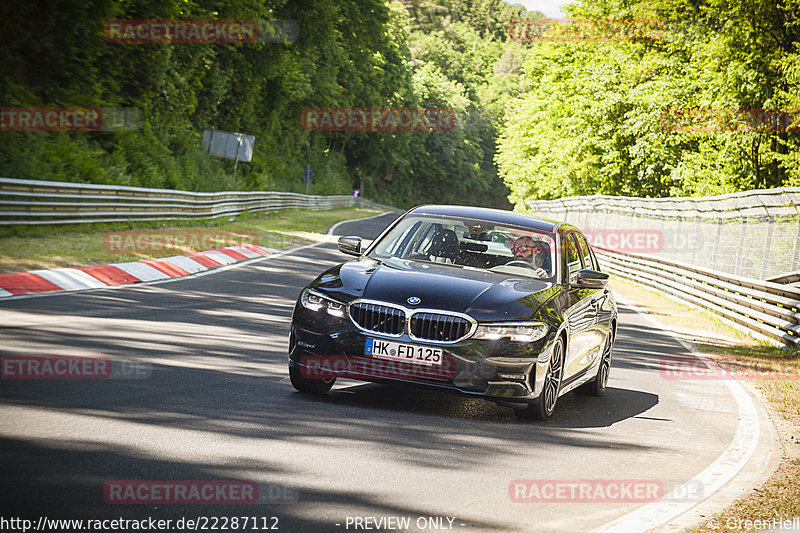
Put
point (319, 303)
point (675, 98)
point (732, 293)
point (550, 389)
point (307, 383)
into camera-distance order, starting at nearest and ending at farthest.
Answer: point (319, 303)
point (307, 383)
point (550, 389)
point (732, 293)
point (675, 98)

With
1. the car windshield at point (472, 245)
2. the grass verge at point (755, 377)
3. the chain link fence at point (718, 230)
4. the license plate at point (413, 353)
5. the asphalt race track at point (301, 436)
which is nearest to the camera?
the asphalt race track at point (301, 436)

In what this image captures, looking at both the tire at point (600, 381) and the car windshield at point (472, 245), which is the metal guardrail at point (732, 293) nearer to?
the tire at point (600, 381)

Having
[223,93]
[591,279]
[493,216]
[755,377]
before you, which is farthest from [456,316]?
[223,93]

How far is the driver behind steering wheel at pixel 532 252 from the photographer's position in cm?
859

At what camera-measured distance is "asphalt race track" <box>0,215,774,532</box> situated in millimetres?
4961

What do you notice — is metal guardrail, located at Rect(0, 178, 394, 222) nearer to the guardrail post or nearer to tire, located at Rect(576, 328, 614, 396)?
tire, located at Rect(576, 328, 614, 396)

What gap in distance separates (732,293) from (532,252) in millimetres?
12279

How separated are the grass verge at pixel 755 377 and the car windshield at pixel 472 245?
2.55 meters

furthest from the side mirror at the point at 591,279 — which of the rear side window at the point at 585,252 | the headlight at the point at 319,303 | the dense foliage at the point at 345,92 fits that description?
the dense foliage at the point at 345,92

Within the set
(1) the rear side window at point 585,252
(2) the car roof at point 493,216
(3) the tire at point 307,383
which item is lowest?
(3) the tire at point 307,383

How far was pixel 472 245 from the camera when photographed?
867 cm

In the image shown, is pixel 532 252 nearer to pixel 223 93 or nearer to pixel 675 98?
pixel 675 98

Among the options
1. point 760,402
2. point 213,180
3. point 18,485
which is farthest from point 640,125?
point 18,485

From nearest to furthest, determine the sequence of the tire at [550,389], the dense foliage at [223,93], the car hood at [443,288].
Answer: the car hood at [443,288], the tire at [550,389], the dense foliage at [223,93]
